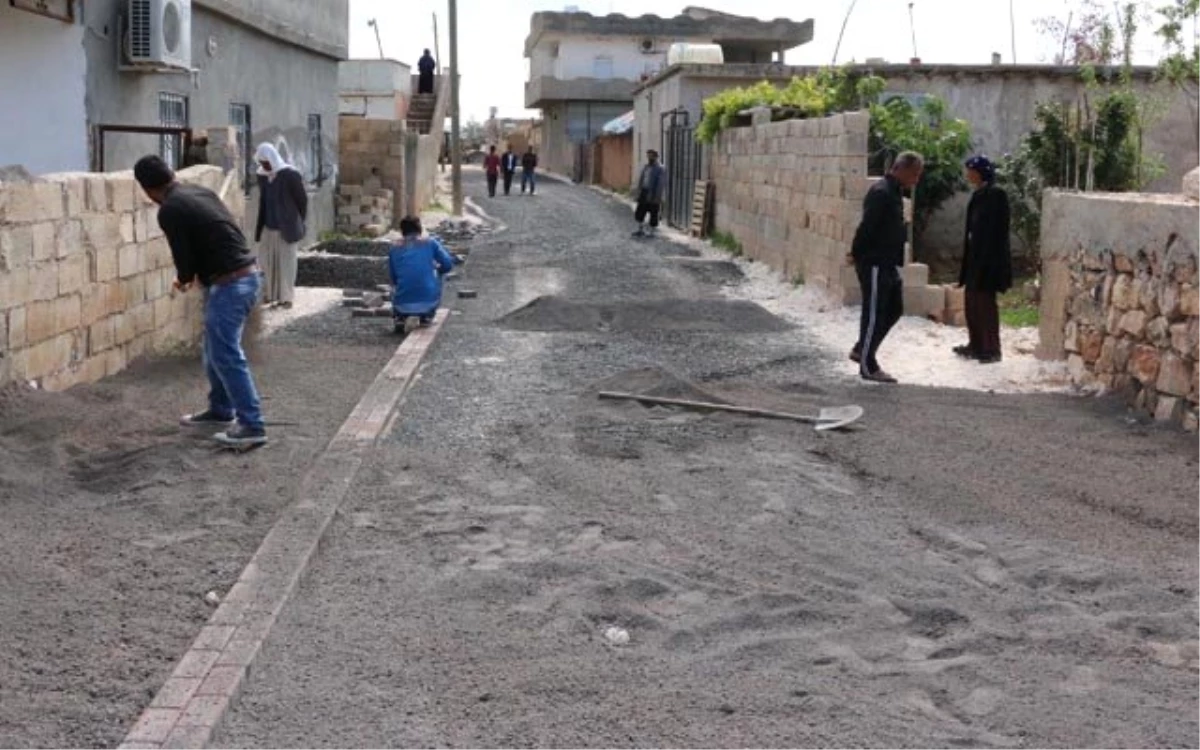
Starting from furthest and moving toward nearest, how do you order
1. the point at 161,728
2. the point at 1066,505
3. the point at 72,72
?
the point at 72,72 → the point at 1066,505 → the point at 161,728

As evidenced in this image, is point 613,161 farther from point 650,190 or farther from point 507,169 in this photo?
point 650,190

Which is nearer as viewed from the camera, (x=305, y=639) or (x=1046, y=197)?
(x=305, y=639)

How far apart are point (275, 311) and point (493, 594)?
928cm

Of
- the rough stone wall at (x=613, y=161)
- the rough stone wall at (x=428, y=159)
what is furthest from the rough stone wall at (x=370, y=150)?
the rough stone wall at (x=613, y=161)

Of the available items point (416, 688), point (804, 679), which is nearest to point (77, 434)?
point (416, 688)

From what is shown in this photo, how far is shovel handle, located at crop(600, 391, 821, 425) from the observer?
8.98 meters

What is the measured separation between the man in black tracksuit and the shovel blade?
1.59 metres

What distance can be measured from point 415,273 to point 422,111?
27.7m

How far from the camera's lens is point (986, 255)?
11352mm

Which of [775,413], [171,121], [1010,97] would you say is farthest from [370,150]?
[775,413]

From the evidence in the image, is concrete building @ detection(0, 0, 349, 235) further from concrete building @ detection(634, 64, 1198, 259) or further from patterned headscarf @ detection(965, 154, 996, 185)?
concrete building @ detection(634, 64, 1198, 259)

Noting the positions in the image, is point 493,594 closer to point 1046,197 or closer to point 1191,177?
point 1191,177

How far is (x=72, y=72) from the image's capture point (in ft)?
41.4

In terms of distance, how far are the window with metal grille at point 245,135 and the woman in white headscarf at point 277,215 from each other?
4142 mm
